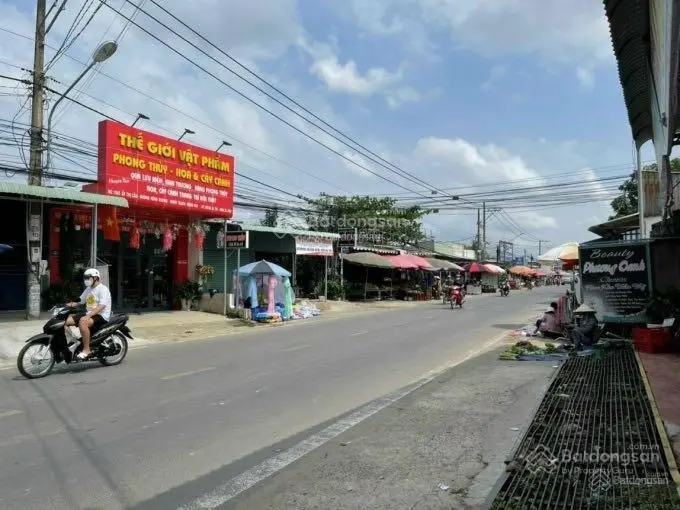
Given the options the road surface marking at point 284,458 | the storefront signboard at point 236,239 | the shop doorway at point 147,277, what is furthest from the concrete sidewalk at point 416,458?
the shop doorway at point 147,277

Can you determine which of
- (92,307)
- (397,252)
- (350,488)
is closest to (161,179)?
(92,307)

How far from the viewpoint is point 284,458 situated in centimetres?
527

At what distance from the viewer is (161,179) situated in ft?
61.2

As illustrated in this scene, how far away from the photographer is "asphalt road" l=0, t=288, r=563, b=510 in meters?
4.59

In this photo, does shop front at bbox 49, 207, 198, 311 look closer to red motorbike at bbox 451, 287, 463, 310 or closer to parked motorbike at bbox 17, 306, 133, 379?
parked motorbike at bbox 17, 306, 133, 379

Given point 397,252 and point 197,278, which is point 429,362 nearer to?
point 197,278

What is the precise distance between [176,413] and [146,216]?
1457 cm

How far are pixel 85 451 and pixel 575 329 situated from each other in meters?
9.78

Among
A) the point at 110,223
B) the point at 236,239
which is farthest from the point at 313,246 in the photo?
the point at 110,223

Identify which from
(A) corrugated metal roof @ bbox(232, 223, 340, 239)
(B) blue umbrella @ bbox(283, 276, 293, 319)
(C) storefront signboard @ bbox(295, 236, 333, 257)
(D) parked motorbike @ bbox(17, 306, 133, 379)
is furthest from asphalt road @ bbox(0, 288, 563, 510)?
(C) storefront signboard @ bbox(295, 236, 333, 257)

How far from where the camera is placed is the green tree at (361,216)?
41.1 metres

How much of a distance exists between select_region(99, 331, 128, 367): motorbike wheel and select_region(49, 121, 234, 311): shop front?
590cm

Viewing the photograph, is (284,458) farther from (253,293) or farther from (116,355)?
(253,293)

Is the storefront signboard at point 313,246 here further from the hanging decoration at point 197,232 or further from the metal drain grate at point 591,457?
the metal drain grate at point 591,457
